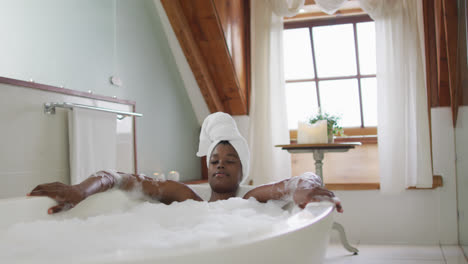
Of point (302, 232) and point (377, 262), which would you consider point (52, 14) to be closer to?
point (302, 232)

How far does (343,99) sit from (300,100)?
0.43 m

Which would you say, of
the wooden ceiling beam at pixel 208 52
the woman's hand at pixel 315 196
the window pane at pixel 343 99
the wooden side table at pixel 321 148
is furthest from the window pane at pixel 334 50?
the woman's hand at pixel 315 196

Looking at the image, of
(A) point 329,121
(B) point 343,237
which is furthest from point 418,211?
(A) point 329,121

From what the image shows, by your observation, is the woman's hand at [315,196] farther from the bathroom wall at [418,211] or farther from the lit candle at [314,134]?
the bathroom wall at [418,211]

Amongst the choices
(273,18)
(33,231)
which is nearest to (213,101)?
(273,18)

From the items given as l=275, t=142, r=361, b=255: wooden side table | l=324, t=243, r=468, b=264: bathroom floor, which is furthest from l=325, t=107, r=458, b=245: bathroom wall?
l=275, t=142, r=361, b=255: wooden side table

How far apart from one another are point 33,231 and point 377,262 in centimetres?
215

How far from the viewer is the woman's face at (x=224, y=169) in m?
1.81

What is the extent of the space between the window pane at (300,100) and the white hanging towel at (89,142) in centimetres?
238

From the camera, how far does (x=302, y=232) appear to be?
80cm

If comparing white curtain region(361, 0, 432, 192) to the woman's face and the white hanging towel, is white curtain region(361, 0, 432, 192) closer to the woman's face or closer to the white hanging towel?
the woman's face

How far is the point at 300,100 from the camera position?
4449mm

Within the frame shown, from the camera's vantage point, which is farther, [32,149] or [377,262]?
[377,262]

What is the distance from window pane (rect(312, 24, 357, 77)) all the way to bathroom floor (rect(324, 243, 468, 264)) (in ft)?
5.78
